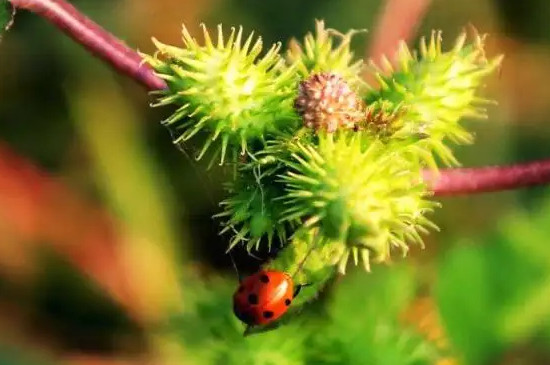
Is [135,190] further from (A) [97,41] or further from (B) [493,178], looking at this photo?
(B) [493,178]

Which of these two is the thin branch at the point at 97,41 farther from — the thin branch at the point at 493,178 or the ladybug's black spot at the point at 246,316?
the thin branch at the point at 493,178

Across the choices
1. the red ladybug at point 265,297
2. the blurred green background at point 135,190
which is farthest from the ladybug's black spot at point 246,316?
the blurred green background at point 135,190

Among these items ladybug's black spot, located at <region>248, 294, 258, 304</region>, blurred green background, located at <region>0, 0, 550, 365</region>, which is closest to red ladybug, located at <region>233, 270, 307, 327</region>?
ladybug's black spot, located at <region>248, 294, 258, 304</region>

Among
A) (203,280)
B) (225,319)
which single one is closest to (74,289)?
(203,280)

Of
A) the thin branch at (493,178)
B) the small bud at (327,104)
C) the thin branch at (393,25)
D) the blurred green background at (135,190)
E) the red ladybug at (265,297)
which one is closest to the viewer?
the small bud at (327,104)

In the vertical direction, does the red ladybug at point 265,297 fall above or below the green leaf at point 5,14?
below

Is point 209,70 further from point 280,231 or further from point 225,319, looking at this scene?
point 225,319
